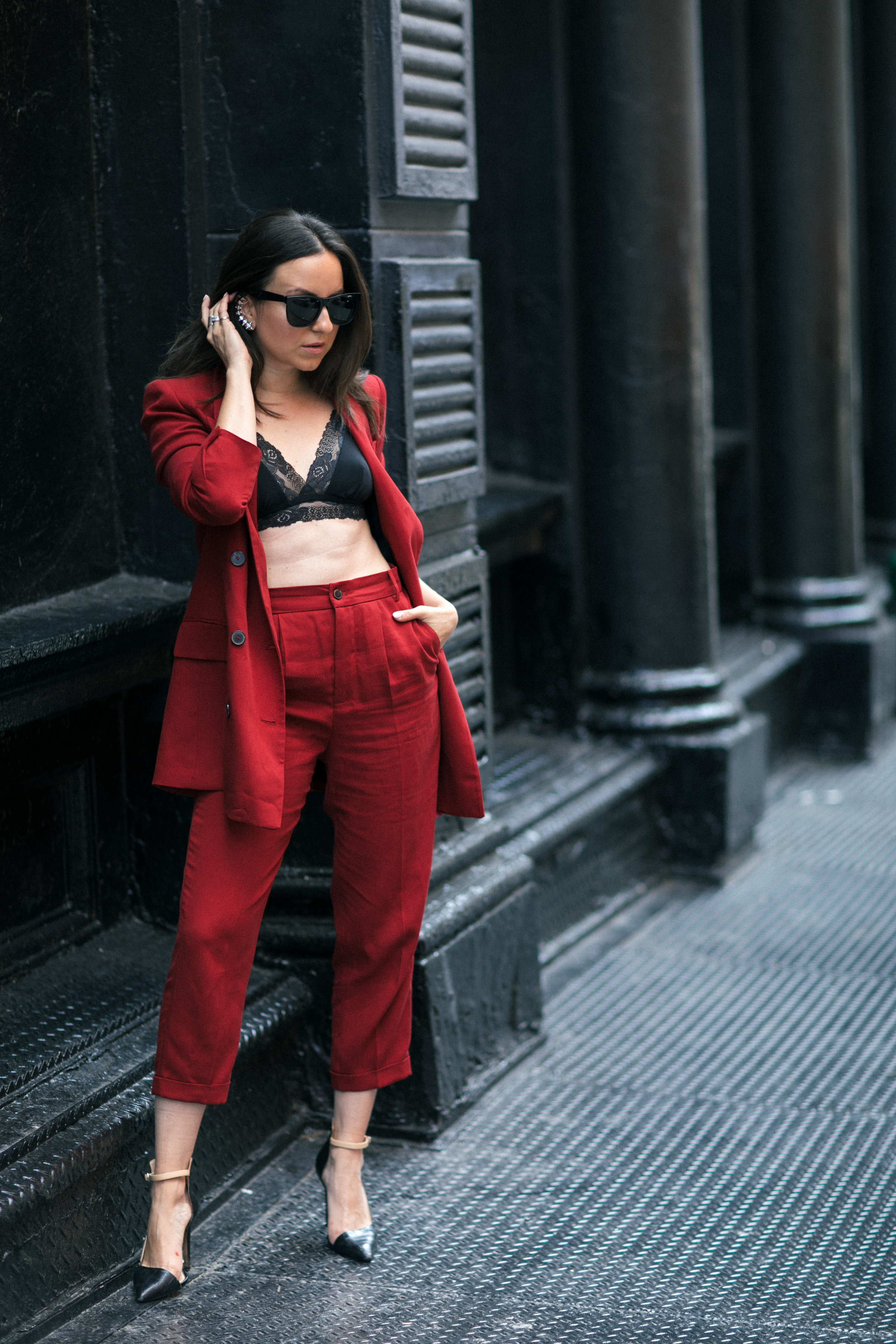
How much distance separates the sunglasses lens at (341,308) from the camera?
2961 millimetres

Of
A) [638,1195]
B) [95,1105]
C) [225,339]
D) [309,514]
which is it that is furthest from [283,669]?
[638,1195]

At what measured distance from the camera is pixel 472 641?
4.11 metres

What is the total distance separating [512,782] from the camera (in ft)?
16.9

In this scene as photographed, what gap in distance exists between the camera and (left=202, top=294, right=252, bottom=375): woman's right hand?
295cm

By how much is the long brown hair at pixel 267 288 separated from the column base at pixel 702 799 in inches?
104

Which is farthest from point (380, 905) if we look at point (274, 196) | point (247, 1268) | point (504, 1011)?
point (274, 196)

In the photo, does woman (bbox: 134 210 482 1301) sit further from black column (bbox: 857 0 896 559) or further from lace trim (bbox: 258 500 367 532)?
black column (bbox: 857 0 896 559)

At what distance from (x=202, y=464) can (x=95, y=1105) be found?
1215 mm

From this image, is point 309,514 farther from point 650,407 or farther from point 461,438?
point 650,407

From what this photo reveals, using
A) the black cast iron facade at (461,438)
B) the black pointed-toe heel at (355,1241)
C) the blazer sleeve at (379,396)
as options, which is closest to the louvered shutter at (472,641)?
the black cast iron facade at (461,438)

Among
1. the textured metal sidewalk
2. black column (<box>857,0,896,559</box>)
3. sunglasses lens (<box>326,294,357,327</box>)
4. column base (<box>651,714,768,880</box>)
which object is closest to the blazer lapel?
sunglasses lens (<box>326,294,357,327</box>)

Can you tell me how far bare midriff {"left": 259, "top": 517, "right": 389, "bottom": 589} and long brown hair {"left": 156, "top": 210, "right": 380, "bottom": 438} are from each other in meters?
0.23

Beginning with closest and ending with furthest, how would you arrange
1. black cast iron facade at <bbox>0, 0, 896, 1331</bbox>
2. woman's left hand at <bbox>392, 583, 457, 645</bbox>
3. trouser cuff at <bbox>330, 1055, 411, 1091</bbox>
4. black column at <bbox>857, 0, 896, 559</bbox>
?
woman's left hand at <bbox>392, 583, 457, 645</bbox>
trouser cuff at <bbox>330, 1055, 411, 1091</bbox>
black cast iron facade at <bbox>0, 0, 896, 1331</bbox>
black column at <bbox>857, 0, 896, 559</bbox>

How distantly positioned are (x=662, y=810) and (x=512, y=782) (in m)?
0.78
